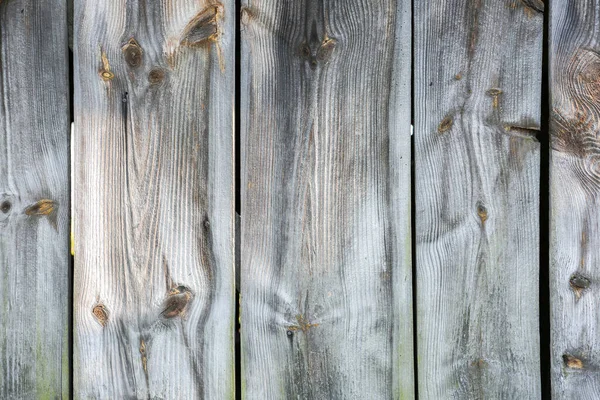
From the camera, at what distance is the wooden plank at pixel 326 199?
1.25 meters

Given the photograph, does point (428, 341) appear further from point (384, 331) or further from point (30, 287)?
point (30, 287)

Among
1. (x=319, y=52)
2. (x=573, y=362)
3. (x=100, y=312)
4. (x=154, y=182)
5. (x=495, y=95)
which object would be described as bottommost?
(x=573, y=362)

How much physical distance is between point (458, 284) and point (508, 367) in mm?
238

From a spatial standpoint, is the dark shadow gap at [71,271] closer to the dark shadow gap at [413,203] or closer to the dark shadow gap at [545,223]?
the dark shadow gap at [413,203]

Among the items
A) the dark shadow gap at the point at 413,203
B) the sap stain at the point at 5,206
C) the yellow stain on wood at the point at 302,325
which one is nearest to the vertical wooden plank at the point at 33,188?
the sap stain at the point at 5,206

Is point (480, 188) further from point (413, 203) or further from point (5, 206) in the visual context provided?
point (5, 206)

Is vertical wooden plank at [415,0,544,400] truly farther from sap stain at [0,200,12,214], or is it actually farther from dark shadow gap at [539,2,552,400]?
sap stain at [0,200,12,214]

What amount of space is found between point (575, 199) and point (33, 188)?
133cm

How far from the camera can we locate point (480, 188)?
1.26 meters

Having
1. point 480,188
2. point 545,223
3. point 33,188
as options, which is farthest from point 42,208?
point 545,223

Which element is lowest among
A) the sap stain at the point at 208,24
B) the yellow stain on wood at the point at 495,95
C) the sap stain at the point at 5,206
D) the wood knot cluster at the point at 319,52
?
the sap stain at the point at 5,206

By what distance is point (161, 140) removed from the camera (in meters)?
1.26

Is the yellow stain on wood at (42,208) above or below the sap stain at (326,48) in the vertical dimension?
below

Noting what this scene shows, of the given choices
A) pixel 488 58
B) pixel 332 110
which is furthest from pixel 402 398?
pixel 488 58
